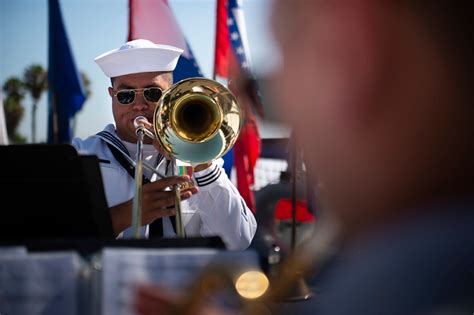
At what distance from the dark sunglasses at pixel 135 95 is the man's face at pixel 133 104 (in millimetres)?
16

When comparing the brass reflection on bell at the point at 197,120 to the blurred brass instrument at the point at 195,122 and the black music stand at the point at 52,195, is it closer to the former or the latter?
the blurred brass instrument at the point at 195,122

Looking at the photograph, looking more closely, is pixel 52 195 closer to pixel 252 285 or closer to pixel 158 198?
pixel 158 198

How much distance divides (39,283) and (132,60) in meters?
2.16

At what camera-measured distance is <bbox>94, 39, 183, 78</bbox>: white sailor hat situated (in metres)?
3.26

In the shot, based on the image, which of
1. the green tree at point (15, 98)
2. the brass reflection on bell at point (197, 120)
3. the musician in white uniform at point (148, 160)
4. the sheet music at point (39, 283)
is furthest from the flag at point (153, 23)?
the green tree at point (15, 98)

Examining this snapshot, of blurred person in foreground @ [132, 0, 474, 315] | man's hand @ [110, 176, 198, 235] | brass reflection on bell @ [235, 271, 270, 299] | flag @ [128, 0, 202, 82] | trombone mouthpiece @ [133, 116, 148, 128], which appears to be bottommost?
man's hand @ [110, 176, 198, 235]

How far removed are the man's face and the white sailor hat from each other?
0.03 m

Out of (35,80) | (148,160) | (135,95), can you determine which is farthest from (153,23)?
(35,80)

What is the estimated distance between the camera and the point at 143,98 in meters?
3.20

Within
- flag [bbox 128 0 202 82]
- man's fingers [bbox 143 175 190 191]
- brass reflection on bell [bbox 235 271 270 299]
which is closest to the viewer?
brass reflection on bell [bbox 235 271 270 299]

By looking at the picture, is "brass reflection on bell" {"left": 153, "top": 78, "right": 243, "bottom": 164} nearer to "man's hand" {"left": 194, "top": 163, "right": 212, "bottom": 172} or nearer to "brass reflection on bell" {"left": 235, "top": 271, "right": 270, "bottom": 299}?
"man's hand" {"left": 194, "top": 163, "right": 212, "bottom": 172}

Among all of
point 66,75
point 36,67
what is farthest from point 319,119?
point 36,67

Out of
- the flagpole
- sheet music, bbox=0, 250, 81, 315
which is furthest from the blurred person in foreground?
the flagpole

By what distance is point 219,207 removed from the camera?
3.05 m
